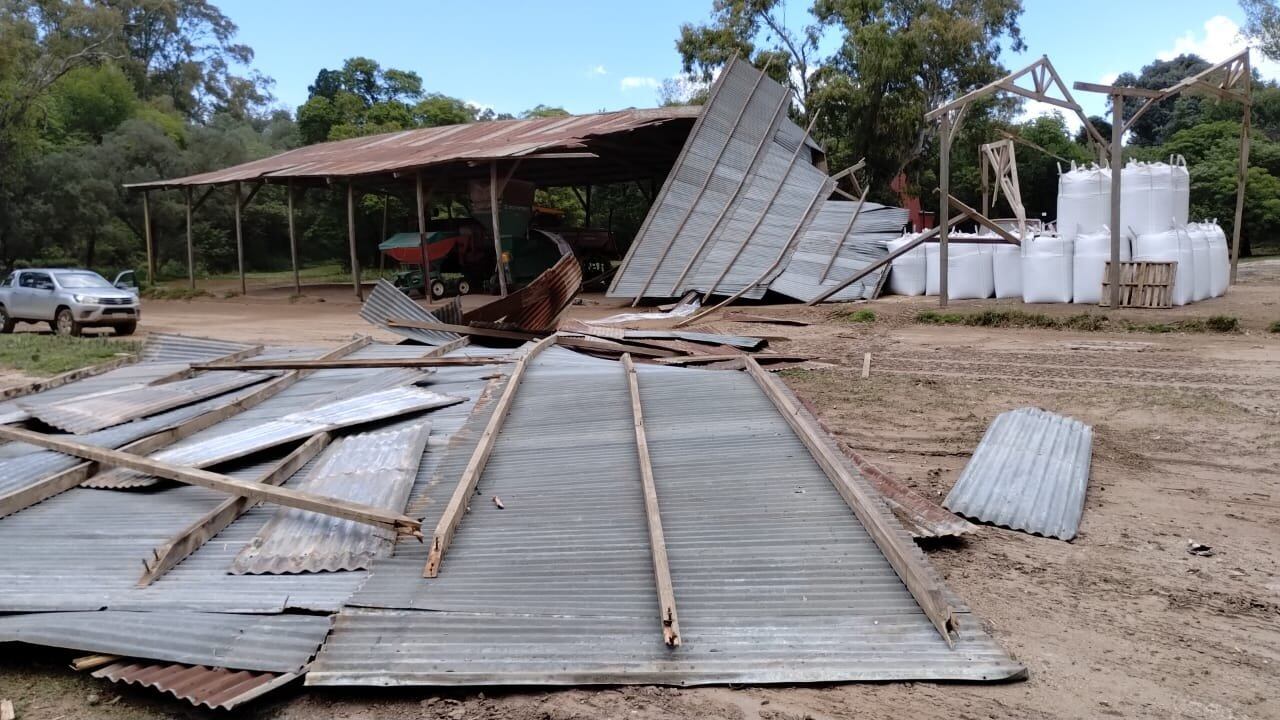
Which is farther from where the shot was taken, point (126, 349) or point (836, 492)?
point (126, 349)

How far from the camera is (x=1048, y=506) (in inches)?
241

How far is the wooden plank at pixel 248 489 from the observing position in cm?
474

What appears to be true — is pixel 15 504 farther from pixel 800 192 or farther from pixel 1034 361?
pixel 800 192

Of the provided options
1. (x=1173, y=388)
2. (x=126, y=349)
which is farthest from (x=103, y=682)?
(x=126, y=349)

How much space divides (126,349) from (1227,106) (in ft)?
150

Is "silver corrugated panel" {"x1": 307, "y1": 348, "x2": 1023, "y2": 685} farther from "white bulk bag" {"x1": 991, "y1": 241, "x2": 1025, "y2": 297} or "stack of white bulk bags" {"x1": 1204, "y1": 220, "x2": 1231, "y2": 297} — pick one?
"stack of white bulk bags" {"x1": 1204, "y1": 220, "x2": 1231, "y2": 297}

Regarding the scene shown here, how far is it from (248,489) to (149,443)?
6.82 feet

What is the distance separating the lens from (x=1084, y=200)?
16438 mm

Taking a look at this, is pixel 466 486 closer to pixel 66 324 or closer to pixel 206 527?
pixel 206 527

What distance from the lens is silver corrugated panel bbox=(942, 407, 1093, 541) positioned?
5.96m

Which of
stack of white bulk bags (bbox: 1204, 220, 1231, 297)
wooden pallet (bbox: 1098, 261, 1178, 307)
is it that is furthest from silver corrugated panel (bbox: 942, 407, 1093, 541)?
stack of white bulk bags (bbox: 1204, 220, 1231, 297)

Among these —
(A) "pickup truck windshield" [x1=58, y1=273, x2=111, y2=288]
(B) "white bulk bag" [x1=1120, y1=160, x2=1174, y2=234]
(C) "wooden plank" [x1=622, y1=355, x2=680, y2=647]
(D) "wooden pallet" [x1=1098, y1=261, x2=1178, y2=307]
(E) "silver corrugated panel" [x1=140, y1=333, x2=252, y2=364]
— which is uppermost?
(B) "white bulk bag" [x1=1120, y1=160, x2=1174, y2=234]

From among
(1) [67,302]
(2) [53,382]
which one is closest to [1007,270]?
(2) [53,382]

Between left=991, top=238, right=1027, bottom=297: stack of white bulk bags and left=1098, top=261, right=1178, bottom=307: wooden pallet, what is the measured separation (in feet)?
7.66
